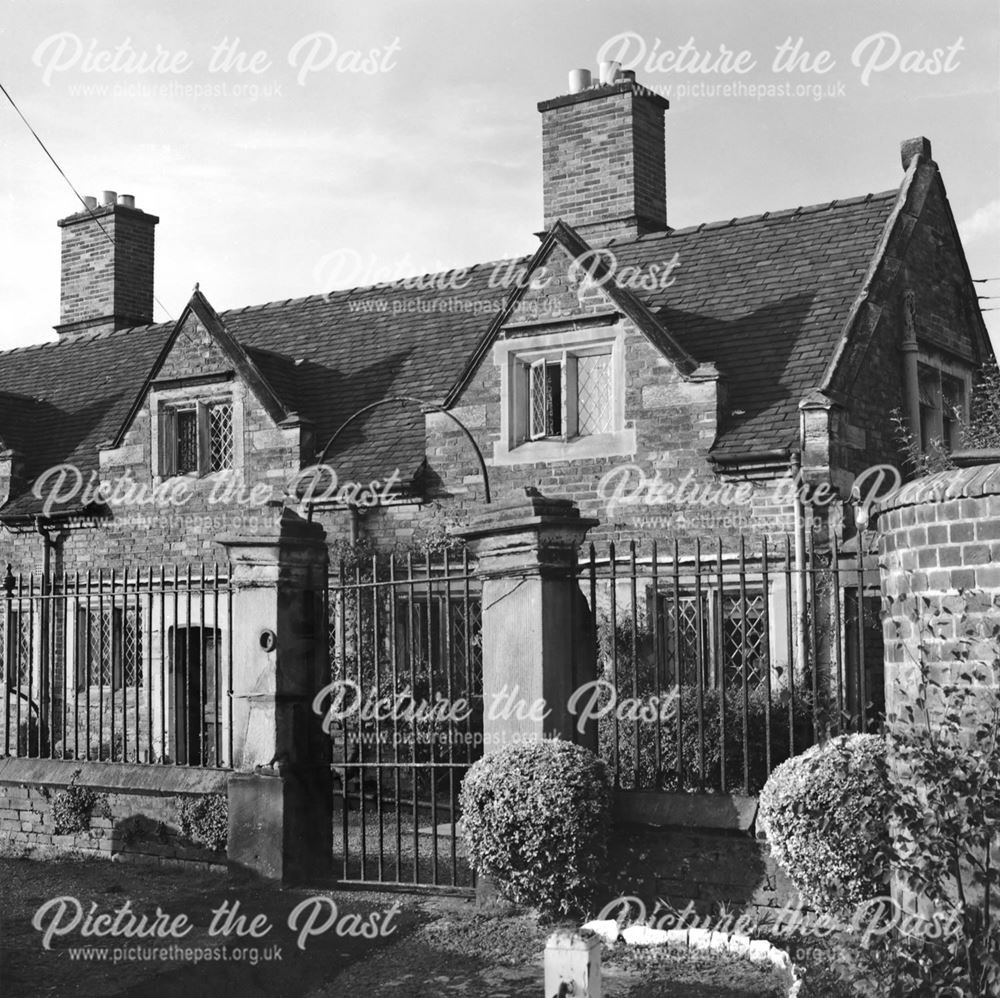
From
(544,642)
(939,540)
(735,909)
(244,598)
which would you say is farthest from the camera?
(244,598)

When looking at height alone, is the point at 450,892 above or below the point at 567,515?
below

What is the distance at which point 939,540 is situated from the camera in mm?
5703

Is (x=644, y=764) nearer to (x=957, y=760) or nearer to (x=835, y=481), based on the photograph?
(x=835, y=481)

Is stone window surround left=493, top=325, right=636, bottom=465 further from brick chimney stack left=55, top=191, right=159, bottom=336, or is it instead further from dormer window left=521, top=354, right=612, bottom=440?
brick chimney stack left=55, top=191, right=159, bottom=336

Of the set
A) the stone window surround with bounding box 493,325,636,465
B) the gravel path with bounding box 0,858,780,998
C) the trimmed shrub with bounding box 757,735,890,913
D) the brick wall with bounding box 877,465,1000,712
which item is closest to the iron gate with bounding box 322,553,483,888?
the gravel path with bounding box 0,858,780,998

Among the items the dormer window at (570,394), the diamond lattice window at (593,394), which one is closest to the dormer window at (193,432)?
the dormer window at (570,394)

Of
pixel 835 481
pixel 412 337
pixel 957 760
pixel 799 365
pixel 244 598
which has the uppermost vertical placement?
pixel 412 337

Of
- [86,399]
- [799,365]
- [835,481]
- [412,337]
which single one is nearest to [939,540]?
[835,481]

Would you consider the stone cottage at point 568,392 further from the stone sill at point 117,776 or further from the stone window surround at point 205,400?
the stone sill at point 117,776

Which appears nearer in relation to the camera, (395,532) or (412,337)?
(395,532)

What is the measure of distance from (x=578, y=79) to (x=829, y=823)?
13158 millimetres

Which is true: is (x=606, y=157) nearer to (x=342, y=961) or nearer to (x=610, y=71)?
(x=610, y=71)

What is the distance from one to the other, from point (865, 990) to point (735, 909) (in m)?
2.13

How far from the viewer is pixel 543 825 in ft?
24.1
